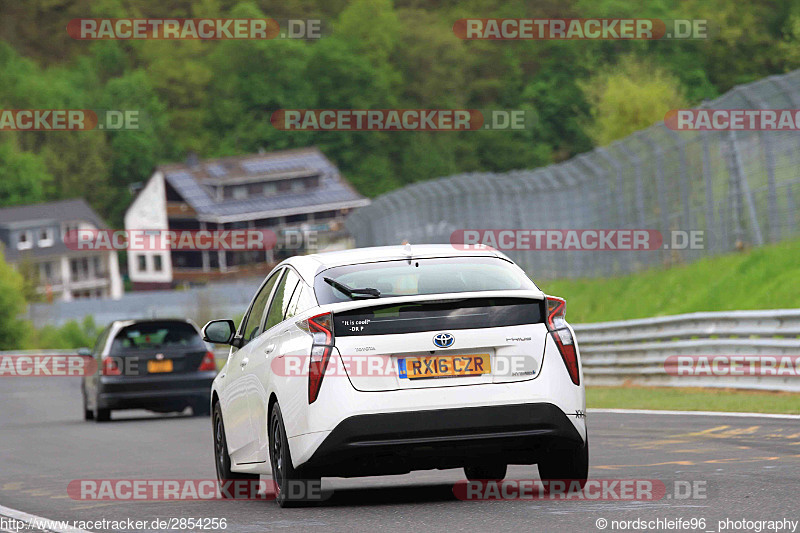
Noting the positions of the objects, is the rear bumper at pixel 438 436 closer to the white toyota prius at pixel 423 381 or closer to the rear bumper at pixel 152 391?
the white toyota prius at pixel 423 381

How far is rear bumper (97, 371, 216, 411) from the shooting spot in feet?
74.1

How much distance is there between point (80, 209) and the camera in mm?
129375

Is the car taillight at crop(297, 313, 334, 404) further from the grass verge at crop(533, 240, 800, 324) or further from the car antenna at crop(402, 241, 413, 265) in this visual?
the grass verge at crop(533, 240, 800, 324)

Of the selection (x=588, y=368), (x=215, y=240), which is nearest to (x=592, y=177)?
(x=588, y=368)

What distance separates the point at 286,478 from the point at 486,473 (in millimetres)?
1793

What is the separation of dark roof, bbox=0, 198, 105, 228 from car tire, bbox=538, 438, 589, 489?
11879 cm

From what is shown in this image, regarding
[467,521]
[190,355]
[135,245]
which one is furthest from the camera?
[135,245]

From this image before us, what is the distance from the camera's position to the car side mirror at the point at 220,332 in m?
10.9

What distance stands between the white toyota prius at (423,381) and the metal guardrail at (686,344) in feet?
31.9

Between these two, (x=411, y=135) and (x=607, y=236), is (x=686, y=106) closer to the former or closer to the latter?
(x=411, y=135)

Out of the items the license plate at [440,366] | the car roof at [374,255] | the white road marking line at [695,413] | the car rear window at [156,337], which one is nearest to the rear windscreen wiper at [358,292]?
the car roof at [374,255]

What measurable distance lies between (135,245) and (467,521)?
125 meters
